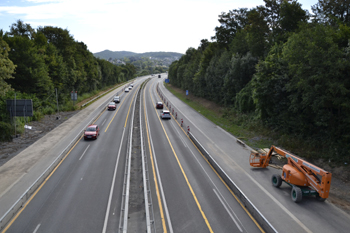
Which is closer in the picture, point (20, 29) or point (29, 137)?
point (29, 137)

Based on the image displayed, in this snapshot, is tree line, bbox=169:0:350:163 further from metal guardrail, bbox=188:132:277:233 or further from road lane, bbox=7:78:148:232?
road lane, bbox=7:78:148:232

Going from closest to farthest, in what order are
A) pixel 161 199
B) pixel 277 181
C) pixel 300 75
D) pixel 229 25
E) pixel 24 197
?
pixel 24 197 < pixel 161 199 < pixel 277 181 < pixel 300 75 < pixel 229 25

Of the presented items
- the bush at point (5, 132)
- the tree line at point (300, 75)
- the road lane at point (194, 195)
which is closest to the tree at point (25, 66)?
the bush at point (5, 132)

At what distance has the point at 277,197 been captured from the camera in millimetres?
14758

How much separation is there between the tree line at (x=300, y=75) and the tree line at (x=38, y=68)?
105 feet

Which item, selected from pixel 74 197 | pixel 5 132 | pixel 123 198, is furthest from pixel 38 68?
pixel 123 198

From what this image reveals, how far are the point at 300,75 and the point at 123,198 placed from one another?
1870cm

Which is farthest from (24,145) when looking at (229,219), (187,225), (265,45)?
(265,45)

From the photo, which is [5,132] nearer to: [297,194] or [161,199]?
[161,199]

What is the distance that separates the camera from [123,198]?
14078 millimetres

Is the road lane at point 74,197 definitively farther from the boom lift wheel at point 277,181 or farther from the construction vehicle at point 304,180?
the construction vehicle at point 304,180

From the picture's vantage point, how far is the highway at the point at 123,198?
464 inches

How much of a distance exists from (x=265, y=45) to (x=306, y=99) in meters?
20.3

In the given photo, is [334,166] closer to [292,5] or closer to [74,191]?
[74,191]
